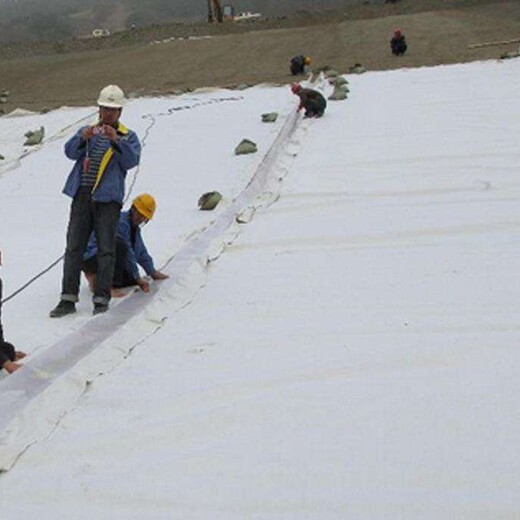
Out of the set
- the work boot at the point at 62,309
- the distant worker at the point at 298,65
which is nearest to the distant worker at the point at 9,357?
the work boot at the point at 62,309

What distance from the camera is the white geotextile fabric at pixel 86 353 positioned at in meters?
2.20

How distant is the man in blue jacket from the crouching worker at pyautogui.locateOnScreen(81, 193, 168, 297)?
0.34 feet

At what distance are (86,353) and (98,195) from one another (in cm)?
71

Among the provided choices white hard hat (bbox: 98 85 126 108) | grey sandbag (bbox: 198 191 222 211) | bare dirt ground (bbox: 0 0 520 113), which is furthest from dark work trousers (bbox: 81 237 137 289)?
bare dirt ground (bbox: 0 0 520 113)

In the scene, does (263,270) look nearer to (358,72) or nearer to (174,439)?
(174,439)

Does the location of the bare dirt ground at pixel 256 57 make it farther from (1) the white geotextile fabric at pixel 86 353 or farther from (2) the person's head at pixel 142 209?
(2) the person's head at pixel 142 209

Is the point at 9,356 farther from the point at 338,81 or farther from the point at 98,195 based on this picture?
the point at 338,81

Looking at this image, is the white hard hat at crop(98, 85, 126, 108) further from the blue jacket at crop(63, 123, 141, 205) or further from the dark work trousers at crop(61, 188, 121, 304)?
the dark work trousers at crop(61, 188, 121, 304)

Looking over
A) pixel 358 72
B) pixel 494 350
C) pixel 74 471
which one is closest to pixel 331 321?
pixel 494 350

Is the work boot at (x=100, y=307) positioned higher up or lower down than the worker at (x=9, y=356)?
lower down

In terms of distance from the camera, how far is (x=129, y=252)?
3320 millimetres

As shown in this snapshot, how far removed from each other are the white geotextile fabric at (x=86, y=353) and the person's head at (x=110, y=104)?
729 mm

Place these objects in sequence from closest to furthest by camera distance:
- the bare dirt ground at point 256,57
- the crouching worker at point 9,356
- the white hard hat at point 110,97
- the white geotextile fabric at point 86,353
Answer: the white geotextile fabric at point 86,353
the crouching worker at point 9,356
the white hard hat at point 110,97
the bare dirt ground at point 256,57

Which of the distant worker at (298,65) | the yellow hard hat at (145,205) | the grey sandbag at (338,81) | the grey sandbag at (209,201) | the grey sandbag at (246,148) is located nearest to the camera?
the yellow hard hat at (145,205)
